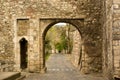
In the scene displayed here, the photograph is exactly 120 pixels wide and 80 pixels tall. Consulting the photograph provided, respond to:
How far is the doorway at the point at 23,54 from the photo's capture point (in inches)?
738

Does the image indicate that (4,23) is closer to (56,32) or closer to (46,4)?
(46,4)

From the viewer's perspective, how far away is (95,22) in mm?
17578

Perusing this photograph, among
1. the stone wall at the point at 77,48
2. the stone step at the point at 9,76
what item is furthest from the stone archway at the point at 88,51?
the stone step at the point at 9,76

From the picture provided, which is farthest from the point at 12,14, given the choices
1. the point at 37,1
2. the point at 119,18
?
the point at 119,18

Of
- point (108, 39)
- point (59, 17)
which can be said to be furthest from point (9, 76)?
point (59, 17)

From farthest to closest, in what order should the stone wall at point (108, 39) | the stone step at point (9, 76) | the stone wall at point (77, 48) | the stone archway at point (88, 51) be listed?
the stone wall at point (77, 48)
the stone archway at point (88, 51)
the stone wall at point (108, 39)
the stone step at point (9, 76)

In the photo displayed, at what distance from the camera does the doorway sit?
738 inches

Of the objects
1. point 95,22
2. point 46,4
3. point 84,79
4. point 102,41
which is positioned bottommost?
point 84,79

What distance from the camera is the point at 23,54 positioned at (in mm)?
19266

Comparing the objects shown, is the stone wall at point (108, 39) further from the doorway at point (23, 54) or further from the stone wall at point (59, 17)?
the doorway at point (23, 54)

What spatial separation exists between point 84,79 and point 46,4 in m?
5.31

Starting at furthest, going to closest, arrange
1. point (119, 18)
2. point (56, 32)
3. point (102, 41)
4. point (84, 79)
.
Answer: point (56, 32), point (102, 41), point (84, 79), point (119, 18)

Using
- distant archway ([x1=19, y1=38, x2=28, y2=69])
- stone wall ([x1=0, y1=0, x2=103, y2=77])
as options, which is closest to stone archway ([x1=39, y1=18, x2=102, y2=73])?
stone wall ([x1=0, y1=0, x2=103, y2=77])

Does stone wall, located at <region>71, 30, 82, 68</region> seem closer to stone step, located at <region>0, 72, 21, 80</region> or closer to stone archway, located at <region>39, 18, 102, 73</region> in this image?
stone archway, located at <region>39, 18, 102, 73</region>
